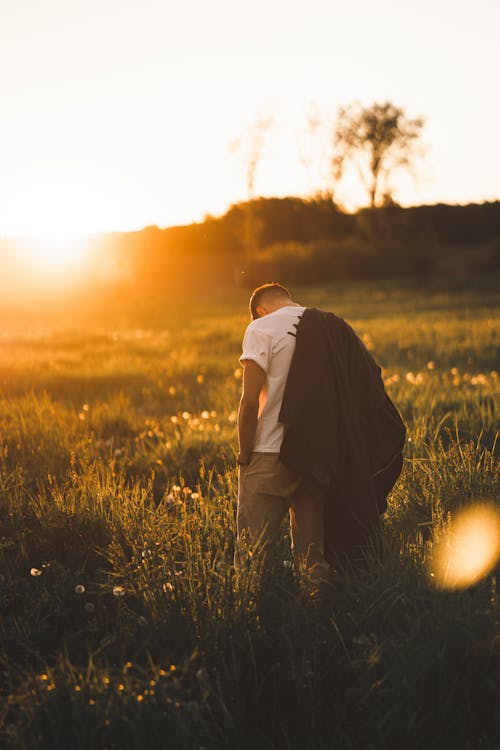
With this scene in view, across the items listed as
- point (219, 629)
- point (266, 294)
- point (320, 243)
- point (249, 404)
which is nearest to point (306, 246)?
point (320, 243)

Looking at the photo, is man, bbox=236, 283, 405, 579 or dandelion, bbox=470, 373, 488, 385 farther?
dandelion, bbox=470, 373, 488, 385

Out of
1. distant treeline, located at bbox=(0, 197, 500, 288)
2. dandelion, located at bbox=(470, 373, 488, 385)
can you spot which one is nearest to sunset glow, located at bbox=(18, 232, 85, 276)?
distant treeline, located at bbox=(0, 197, 500, 288)

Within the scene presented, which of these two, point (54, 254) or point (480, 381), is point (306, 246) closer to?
point (54, 254)

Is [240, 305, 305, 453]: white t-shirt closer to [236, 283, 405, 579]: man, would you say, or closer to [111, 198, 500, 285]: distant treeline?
[236, 283, 405, 579]: man

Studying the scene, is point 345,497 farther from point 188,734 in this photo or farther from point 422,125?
point 422,125

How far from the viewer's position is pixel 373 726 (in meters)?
3.03

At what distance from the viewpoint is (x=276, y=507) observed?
156 inches

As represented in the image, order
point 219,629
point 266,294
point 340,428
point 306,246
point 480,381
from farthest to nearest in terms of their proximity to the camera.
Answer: point 306,246
point 480,381
point 266,294
point 340,428
point 219,629

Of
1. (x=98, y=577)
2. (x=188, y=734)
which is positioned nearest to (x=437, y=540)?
(x=188, y=734)

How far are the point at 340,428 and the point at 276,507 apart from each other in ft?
1.70

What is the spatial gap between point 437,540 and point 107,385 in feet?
28.9

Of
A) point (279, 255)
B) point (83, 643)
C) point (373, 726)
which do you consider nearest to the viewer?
point (373, 726)

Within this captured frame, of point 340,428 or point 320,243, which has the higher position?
point 320,243

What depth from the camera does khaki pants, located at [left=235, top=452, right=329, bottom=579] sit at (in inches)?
153
